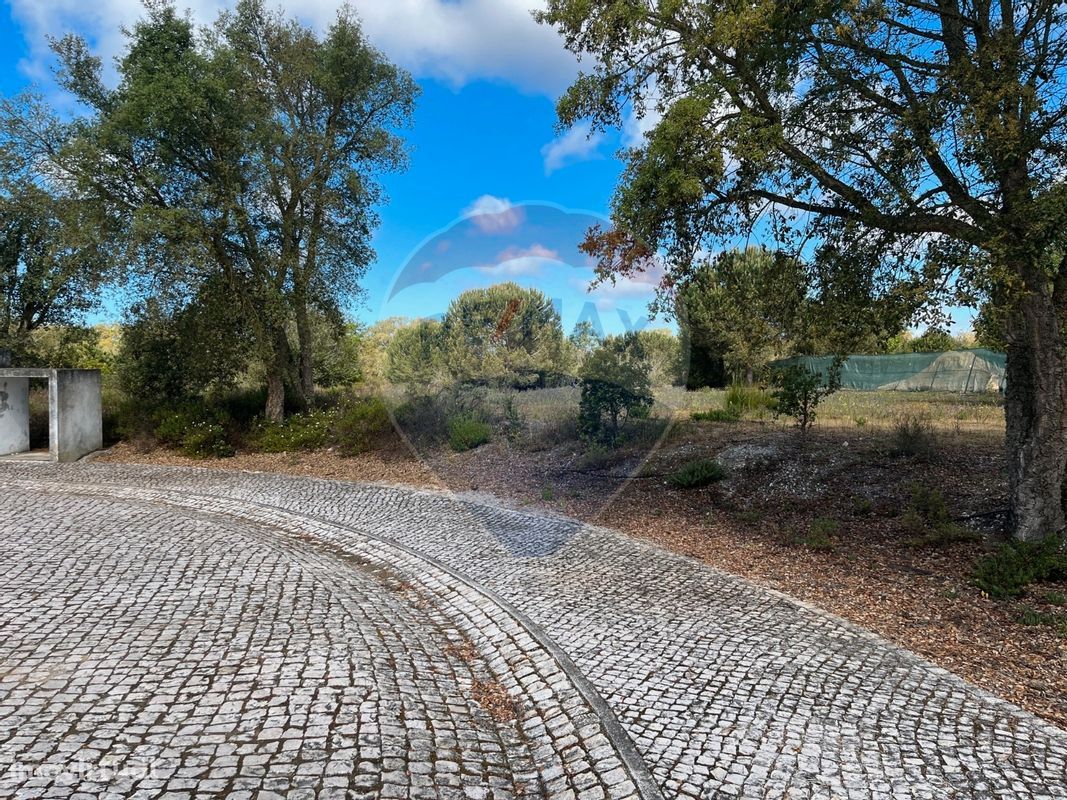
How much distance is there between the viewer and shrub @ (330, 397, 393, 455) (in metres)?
13.7

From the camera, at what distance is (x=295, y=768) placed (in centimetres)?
289

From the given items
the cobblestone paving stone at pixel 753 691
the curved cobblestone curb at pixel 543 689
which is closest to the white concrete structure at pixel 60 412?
the curved cobblestone curb at pixel 543 689

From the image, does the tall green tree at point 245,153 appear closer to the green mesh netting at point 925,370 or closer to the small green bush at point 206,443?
the small green bush at point 206,443

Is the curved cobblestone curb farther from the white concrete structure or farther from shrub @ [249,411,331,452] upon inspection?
the white concrete structure

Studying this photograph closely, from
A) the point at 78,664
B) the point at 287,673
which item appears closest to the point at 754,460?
the point at 287,673

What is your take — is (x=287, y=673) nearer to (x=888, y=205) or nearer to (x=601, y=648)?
(x=601, y=648)

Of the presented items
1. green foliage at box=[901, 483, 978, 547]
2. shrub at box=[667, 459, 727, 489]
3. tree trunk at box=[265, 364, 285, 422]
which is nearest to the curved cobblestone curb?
shrub at box=[667, 459, 727, 489]

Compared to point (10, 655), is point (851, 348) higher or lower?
higher

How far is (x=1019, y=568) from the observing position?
5.59 meters

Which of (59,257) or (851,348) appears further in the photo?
(59,257)

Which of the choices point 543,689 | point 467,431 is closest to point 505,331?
point 543,689

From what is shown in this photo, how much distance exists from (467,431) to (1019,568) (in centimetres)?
938

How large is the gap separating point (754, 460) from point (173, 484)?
33.1 ft

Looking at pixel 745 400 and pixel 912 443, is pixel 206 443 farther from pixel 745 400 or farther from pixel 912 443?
pixel 912 443
